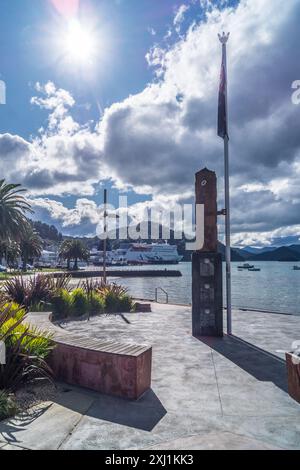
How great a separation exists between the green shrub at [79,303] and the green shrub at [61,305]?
0.25 meters

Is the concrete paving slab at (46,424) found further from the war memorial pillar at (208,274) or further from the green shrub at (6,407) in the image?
the war memorial pillar at (208,274)

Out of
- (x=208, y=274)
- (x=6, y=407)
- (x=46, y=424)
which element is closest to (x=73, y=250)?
(x=208, y=274)

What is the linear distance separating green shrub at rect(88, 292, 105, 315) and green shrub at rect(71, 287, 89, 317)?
0.32m

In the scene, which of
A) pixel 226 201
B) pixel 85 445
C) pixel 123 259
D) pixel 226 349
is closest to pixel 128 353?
pixel 85 445

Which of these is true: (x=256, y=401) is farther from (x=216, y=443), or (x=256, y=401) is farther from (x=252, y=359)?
(x=252, y=359)

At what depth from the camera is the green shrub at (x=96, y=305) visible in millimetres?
12236

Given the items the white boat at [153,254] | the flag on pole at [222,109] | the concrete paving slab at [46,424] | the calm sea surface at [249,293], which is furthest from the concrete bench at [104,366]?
the white boat at [153,254]

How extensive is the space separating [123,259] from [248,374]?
13402 cm

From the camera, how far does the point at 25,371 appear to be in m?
4.49

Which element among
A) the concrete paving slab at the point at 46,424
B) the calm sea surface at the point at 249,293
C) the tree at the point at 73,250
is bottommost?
the calm sea surface at the point at 249,293

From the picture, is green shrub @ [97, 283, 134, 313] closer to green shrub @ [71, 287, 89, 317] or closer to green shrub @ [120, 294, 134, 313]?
green shrub @ [120, 294, 134, 313]

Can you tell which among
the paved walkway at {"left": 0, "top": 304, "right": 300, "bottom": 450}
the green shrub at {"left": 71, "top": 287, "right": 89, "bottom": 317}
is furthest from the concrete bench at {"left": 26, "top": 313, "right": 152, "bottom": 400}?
the green shrub at {"left": 71, "top": 287, "right": 89, "bottom": 317}

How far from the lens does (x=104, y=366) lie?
4465mm

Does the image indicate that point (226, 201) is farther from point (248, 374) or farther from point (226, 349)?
point (248, 374)
